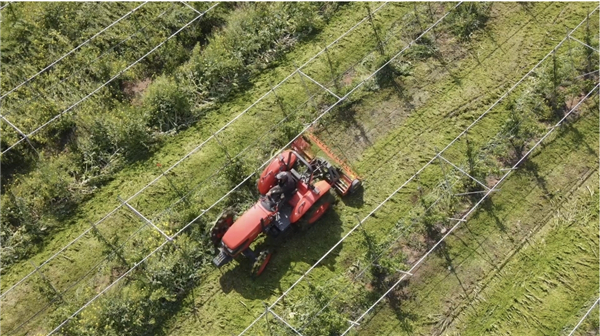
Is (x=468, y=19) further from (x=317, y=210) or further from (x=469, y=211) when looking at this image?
(x=317, y=210)

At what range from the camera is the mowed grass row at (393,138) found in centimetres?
1417

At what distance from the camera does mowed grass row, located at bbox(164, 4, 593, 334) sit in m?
14.2

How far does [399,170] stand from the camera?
15.7 metres

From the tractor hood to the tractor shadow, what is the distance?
1.02 meters

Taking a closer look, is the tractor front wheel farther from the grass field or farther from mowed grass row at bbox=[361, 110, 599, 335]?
mowed grass row at bbox=[361, 110, 599, 335]

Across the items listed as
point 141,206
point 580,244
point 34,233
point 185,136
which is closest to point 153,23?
point 185,136

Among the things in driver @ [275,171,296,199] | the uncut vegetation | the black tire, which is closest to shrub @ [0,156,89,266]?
the uncut vegetation

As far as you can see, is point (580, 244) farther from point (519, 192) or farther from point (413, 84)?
point (413, 84)

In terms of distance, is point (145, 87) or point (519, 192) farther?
point (145, 87)

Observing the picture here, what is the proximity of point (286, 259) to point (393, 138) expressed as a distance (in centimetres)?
491

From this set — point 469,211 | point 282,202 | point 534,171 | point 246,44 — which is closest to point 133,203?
point 282,202

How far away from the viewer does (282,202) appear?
14.1m

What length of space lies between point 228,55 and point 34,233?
789 cm

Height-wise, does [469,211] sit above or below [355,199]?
below
